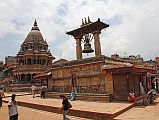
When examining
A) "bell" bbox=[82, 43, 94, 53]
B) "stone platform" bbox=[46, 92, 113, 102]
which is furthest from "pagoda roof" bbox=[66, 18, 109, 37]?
"stone platform" bbox=[46, 92, 113, 102]

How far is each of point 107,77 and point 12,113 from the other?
10153mm

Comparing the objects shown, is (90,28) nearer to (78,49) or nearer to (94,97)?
(78,49)

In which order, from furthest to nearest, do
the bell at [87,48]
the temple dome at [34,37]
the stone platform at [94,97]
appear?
the temple dome at [34,37] < the bell at [87,48] < the stone platform at [94,97]

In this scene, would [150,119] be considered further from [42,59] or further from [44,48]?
[44,48]

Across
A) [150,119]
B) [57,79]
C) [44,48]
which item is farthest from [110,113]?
[44,48]

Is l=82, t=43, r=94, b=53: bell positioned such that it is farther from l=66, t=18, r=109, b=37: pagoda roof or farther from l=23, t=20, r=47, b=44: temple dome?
l=23, t=20, r=47, b=44: temple dome

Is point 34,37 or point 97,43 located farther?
point 34,37

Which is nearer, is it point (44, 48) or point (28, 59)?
point (28, 59)

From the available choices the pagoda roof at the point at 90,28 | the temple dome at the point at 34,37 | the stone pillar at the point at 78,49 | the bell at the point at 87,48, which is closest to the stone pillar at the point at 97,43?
the pagoda roof at the point at 90,28

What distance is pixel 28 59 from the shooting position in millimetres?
54219

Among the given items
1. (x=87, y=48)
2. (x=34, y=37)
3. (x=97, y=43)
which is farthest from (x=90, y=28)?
(x=34, y=37)

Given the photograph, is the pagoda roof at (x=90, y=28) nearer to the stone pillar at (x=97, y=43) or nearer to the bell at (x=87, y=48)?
the stone pillar at (x=97, y=43)

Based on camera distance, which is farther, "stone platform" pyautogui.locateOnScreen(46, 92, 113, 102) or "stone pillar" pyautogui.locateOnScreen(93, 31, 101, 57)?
"stone pillar" pyautogui.locateOnScreen(93, 31, 101, 57)

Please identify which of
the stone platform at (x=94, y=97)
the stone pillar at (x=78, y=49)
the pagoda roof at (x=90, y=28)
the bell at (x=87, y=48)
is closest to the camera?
the stone platform at (x=94, y=97)
